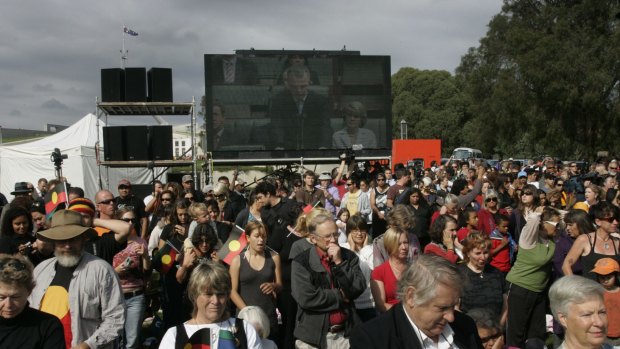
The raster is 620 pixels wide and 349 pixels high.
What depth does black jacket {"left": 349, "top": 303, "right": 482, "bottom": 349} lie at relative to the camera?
2.38 metres

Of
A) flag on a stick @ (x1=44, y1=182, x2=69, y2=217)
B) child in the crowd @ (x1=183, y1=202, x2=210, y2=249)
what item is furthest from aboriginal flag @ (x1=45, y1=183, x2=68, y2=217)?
child in the crowd @ (x1=183, y1=202, x2=210, y2=249)

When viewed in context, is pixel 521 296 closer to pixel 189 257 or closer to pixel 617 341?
pixel 617 341

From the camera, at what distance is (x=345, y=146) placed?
Answer: 18375mm

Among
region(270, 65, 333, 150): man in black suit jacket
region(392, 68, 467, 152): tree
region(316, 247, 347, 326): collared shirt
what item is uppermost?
region(392, 68, 467, 152): tree

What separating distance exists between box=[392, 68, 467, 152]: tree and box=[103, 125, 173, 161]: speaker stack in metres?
42.3

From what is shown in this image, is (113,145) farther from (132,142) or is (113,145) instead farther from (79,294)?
(79,294)

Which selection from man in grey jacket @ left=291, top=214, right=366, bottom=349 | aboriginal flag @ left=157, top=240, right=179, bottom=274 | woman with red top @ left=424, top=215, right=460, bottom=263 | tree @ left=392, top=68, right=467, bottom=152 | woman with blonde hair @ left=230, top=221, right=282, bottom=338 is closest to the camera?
man in grey jacket @ left=291, top=214, right=366, bottom=349

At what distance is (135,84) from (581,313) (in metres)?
14.1

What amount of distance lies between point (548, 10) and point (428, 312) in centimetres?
3228

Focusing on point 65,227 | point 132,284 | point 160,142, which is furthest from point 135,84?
point 65,227

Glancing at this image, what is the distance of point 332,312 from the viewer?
4234 millimetres

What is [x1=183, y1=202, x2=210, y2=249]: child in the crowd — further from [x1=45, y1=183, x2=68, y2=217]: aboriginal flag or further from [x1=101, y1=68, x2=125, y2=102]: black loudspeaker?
[x1=101, y1=68, x2=125, y2=102]: black loudspeaker

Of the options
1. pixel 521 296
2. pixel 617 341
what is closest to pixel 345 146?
pixel 521 296

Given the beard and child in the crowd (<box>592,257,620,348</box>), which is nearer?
the beard
